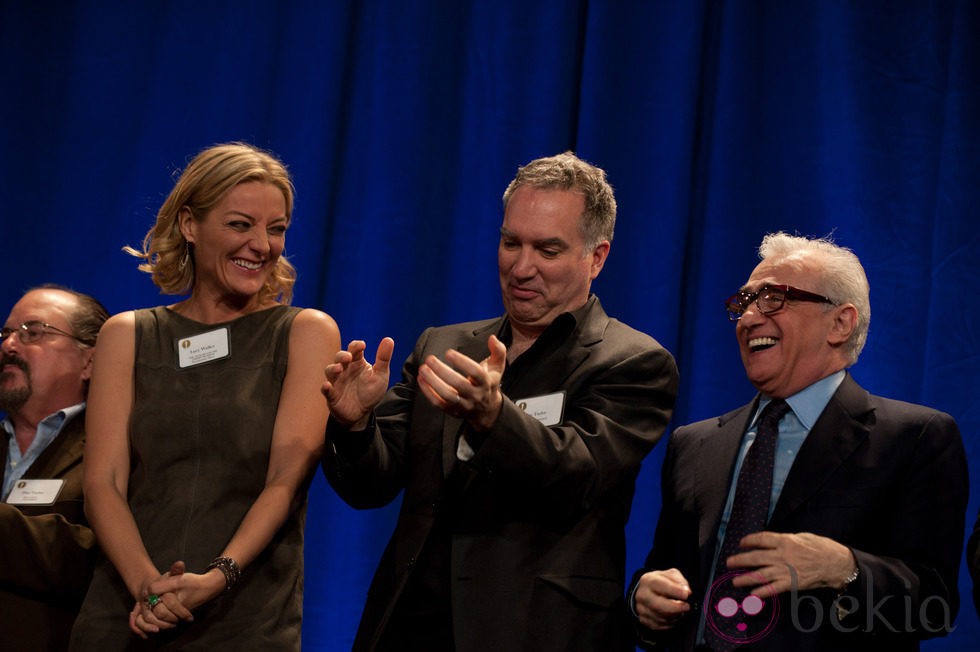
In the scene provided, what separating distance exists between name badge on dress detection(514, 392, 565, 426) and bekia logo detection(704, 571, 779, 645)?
0.50 m

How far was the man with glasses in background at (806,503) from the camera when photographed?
2.14 meters

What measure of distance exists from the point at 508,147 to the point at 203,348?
5.59 ft

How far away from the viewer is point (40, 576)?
110 inches

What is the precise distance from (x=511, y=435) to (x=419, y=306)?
1.97m

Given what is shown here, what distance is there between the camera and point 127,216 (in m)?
4.38

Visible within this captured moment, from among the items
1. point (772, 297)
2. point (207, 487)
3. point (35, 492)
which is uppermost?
point (772, 297)

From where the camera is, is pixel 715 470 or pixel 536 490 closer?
pixel 536 490

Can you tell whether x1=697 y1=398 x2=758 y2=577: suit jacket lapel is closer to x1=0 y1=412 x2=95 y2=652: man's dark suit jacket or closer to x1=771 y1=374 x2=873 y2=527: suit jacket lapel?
x1=771 y1=374 x2=873 y2=527: suit jacket lapel

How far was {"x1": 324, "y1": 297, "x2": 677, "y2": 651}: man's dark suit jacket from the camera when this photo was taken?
225 cm

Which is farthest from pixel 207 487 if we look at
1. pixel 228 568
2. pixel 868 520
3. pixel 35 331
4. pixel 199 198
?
pixel 868 520

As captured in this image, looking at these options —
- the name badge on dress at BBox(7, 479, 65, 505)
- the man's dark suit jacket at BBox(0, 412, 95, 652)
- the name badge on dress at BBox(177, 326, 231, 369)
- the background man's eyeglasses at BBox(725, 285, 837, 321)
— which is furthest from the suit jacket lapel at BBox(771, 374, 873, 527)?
the name badge on dress at BBox(7, 479, 65, 505)

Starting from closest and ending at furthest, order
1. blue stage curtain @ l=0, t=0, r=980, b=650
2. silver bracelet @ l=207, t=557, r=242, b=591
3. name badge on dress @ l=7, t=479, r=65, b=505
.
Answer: silver bracelet @ l=207, t=557, r=242, b=591, name badge on dress @ l=7, t=479, r=65, b=505, blue stage curtain @ l=0, t=0, r=980, b=650

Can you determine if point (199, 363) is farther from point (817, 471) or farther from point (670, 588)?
point (817, 471)

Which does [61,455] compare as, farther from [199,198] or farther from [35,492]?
[199,198]
